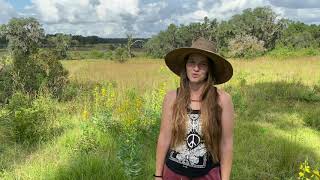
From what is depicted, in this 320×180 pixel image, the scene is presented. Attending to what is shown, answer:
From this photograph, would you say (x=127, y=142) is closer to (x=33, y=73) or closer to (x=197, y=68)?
(x=197, y=68)

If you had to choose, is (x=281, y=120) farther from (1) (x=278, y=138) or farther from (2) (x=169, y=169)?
(2) (x=169, y=169)

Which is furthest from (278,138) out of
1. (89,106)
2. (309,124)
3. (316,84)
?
(316,84)

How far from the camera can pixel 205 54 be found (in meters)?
2.62

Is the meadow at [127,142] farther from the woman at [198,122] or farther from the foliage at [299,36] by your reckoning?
the foliage at [299,36]

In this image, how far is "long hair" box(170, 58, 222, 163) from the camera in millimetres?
2564

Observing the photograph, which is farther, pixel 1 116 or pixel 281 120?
pixel 281 120

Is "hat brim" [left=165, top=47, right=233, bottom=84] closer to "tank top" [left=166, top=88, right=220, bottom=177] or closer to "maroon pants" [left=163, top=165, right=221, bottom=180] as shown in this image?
"tank top" [left=166, top=88, right=220, bottom=177]

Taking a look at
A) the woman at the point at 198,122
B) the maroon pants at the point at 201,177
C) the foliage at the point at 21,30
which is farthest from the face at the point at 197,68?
the foliage at the point at 21,30

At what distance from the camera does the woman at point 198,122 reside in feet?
8.52

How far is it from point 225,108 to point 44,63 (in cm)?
740

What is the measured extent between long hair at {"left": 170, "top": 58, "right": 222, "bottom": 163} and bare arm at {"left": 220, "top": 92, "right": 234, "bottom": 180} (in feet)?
0.09

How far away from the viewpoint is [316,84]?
12.3 metres

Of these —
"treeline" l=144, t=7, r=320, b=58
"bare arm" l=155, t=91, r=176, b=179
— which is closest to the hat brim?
"bare arm" l=155, t=91, r=176, b=179

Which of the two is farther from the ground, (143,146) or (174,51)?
(174,51)
